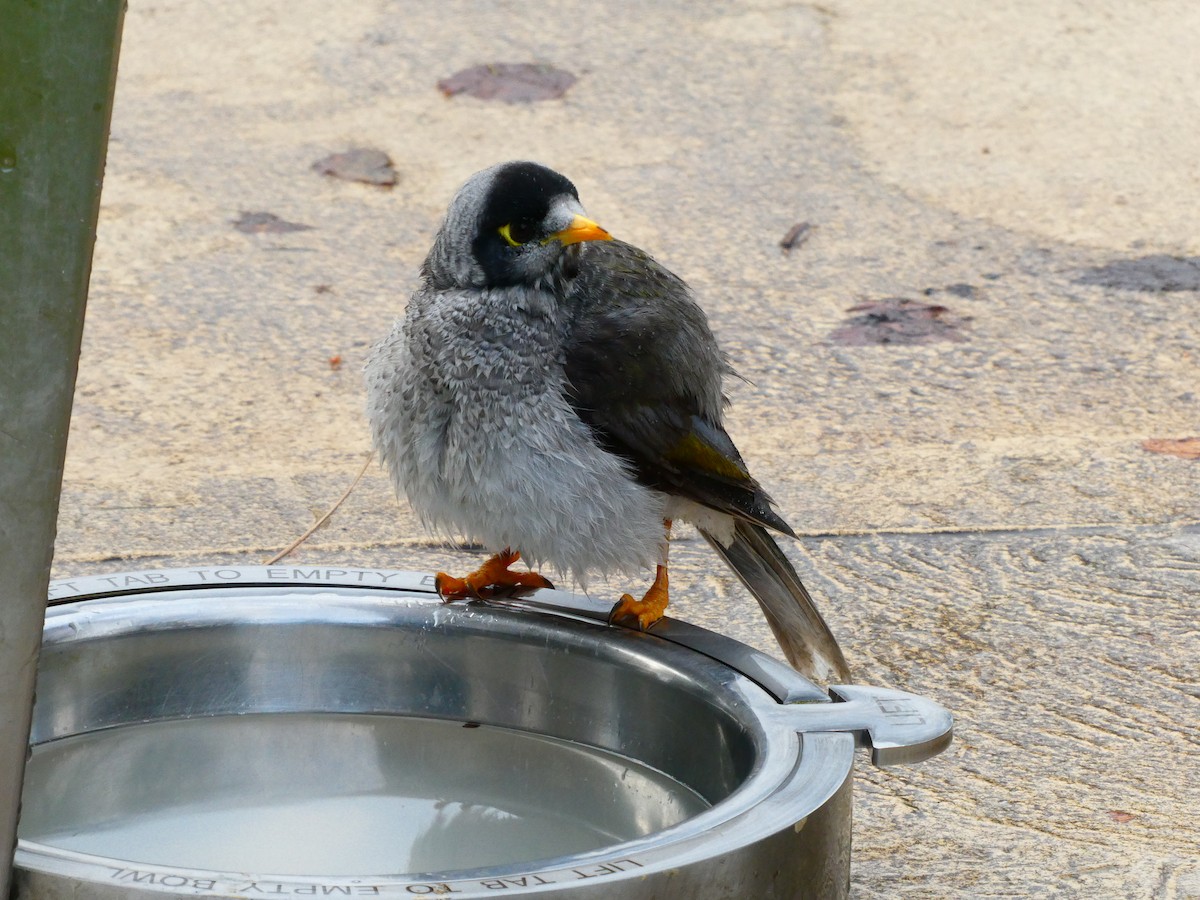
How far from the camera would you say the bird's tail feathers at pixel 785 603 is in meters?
3.10

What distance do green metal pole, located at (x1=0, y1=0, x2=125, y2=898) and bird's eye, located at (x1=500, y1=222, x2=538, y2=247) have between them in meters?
1.16

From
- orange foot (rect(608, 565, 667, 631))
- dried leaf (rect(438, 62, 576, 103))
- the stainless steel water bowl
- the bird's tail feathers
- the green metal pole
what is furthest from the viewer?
dried leaf (rect(438, 62, 576, 103))

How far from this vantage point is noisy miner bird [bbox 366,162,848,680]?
2.83 meters

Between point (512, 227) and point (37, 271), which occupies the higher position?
point (37, 271)

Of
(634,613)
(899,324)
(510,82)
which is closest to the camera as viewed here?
(634,613)

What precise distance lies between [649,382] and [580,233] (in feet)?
1.02

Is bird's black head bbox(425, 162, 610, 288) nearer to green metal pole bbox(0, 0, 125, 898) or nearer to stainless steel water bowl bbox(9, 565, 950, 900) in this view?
stainless steel water bowl bbox(9, 565, 950, 900)

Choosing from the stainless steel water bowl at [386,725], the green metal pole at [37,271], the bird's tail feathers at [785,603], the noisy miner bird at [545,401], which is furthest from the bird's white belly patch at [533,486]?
the green metal pole at [37,271]

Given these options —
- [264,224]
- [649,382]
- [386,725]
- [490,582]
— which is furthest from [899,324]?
[386,725]

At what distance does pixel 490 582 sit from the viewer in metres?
2.97

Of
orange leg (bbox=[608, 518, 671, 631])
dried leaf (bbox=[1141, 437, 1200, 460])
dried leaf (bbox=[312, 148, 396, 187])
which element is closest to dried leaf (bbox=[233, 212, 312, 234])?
dried leaf (bbox=[312, 148, 396, 187])

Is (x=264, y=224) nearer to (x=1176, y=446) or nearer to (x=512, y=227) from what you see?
(x=1176, y=446)

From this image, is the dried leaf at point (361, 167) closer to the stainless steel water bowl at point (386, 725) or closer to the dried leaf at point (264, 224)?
the dried leaf at point (264, 224)

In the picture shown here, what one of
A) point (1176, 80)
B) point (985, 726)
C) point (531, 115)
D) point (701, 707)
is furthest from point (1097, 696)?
point (1176, 80)
